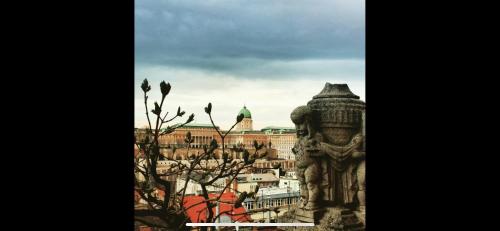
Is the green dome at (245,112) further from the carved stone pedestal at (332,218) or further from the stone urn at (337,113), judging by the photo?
the carved stone pedestal at (332,218)

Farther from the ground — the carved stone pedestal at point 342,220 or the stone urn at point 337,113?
the stone urn at point 337,113

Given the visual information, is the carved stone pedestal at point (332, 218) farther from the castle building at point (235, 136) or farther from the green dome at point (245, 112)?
the green dome at point (245, 112)

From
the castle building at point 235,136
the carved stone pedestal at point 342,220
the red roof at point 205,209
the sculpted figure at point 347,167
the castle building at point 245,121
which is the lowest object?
the carved stone pedestal at point 342,220

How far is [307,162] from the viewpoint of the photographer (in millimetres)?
1615

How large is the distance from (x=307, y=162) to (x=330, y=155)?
9cm

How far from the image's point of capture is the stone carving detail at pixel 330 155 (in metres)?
1.54

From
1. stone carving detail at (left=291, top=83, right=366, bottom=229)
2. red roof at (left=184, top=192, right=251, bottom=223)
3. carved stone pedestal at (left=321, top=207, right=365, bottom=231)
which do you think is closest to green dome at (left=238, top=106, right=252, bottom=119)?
stone carving detail at (left=291, top=83, right=366, bottom=229)

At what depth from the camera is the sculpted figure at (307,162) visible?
1542 mm

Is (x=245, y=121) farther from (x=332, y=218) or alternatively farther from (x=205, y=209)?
(x=332, y=218)

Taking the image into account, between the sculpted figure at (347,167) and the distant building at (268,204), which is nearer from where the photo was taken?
the distant building at (268,204)

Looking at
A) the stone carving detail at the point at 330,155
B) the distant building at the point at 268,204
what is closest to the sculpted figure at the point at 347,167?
the stone carving detail at the point at 330,155
